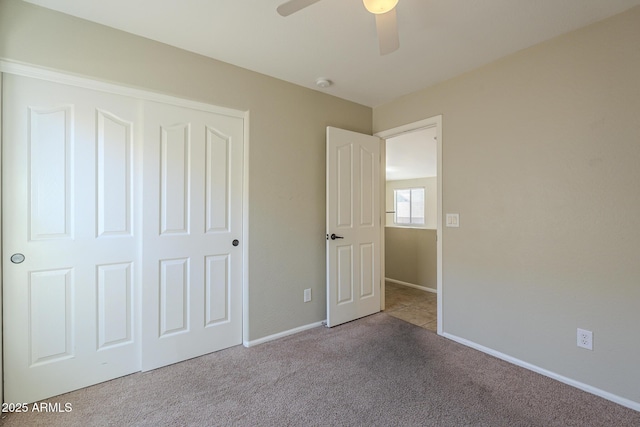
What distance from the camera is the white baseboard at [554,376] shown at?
1.80 m

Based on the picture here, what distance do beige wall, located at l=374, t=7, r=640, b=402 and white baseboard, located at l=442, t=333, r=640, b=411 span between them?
36 millimetres

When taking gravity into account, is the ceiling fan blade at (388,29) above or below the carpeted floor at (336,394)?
above

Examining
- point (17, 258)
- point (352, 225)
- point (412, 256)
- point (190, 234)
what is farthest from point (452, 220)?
point (17, 258)

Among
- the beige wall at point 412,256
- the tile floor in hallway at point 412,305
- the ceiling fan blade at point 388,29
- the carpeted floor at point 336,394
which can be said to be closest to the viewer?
the ceiling fan blade at point 388,29

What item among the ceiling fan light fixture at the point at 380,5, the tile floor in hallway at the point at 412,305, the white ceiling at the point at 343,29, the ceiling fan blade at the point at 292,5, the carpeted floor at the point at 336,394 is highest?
the white ceiling at the point at 343,29

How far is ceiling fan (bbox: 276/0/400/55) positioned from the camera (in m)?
1.32

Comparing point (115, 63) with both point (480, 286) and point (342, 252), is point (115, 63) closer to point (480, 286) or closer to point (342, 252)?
point (342, 252)

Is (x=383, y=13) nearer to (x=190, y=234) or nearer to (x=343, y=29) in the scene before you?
(x=343, y=29)

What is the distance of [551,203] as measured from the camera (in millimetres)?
2107

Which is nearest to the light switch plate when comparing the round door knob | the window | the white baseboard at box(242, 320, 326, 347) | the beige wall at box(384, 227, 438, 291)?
the white baseboard at box(242, 320, 326, 347)

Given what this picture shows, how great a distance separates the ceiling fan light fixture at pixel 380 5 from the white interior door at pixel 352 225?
1610 millimetres

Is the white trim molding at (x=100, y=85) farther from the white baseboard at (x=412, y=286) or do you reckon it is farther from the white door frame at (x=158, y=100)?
the white baseboard at (x=412, y=286)

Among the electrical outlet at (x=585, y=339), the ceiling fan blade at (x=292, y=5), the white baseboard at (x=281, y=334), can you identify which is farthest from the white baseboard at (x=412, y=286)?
the ceiling fan blade at (x=292, y=5)

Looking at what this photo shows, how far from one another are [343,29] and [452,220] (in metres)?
1.83
